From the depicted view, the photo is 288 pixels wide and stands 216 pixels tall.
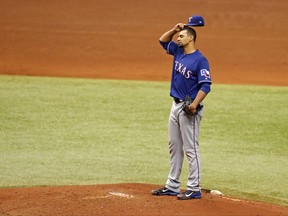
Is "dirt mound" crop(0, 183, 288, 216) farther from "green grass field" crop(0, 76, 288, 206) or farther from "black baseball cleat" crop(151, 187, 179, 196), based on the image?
"green grass field" crop(0, 76, 288, 206)

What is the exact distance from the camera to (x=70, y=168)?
10.3m

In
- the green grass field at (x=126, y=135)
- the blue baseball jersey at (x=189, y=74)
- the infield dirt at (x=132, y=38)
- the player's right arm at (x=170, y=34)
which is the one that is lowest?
the green grass field at (x=126, y=135)

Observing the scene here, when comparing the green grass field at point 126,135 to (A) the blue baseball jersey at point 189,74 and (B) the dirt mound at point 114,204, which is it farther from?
(A) the blue baseball jersey at point 189,74

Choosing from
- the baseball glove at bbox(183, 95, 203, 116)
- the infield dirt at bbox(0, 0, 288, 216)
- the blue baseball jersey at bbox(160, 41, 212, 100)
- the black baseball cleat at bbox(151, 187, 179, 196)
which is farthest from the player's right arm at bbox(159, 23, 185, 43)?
the infield dirt at bbox(0, 0, 288, 216)

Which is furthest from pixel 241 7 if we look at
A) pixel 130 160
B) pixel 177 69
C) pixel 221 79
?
pixel 177 69

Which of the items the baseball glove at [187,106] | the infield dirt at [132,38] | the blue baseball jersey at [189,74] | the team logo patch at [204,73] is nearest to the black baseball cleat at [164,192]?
the baseball glove at [187,106]

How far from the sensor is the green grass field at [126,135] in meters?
9.96

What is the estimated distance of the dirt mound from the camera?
7.16 m

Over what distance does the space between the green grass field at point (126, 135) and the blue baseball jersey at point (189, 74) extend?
2005 millimetres

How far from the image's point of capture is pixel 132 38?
21469 mm

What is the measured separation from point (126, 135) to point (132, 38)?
9.46 meters

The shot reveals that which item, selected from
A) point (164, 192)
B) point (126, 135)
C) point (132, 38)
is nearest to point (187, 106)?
point (164, 192)

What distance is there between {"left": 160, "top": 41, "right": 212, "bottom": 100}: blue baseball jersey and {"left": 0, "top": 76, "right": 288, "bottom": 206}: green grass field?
2005 millimetres

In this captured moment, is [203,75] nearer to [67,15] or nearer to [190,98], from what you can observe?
[190,98]
